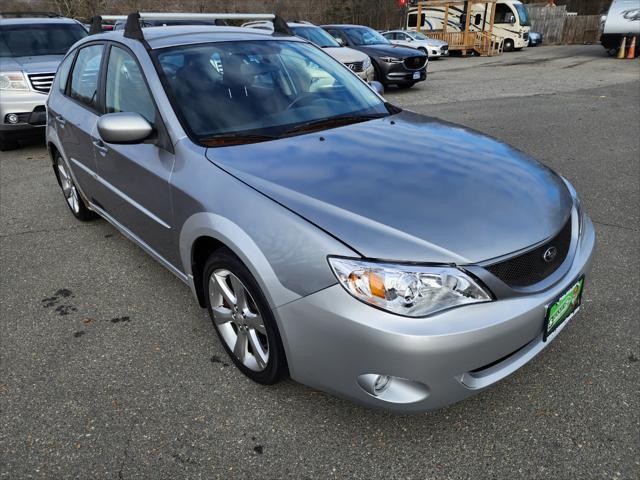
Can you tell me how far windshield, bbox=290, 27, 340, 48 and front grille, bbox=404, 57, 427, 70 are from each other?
1721 millimetres

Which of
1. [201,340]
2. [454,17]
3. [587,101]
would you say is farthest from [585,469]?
[454,17]

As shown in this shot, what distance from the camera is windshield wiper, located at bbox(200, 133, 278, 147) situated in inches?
103

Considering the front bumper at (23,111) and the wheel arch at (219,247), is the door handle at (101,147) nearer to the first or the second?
the wheel arch at (219,247)

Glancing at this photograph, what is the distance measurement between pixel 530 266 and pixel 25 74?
7.36 meters

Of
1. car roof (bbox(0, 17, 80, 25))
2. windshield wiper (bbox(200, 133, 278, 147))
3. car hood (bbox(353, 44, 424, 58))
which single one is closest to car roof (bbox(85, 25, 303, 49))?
windshield wiper (bbox(200, 133, 278, 147))

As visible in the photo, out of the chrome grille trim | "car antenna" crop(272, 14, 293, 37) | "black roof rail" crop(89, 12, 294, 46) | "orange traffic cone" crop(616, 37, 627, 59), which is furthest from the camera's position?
"orange traffic cone" crop(616, 37, 627, 59)

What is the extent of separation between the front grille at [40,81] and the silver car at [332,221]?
14.5ft

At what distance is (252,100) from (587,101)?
940cm

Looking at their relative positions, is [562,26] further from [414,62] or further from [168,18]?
[168,18]

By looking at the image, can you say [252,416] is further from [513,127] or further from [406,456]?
[513,127]

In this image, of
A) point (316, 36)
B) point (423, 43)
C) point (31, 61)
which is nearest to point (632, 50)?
point (423, 43)

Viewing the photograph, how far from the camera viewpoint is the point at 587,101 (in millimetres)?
10094

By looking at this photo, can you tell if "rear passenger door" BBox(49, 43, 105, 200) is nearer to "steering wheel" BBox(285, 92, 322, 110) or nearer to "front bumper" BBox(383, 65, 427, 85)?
"steering wheel" BBox(285, 92, 322, 110)

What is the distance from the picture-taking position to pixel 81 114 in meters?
3.77
